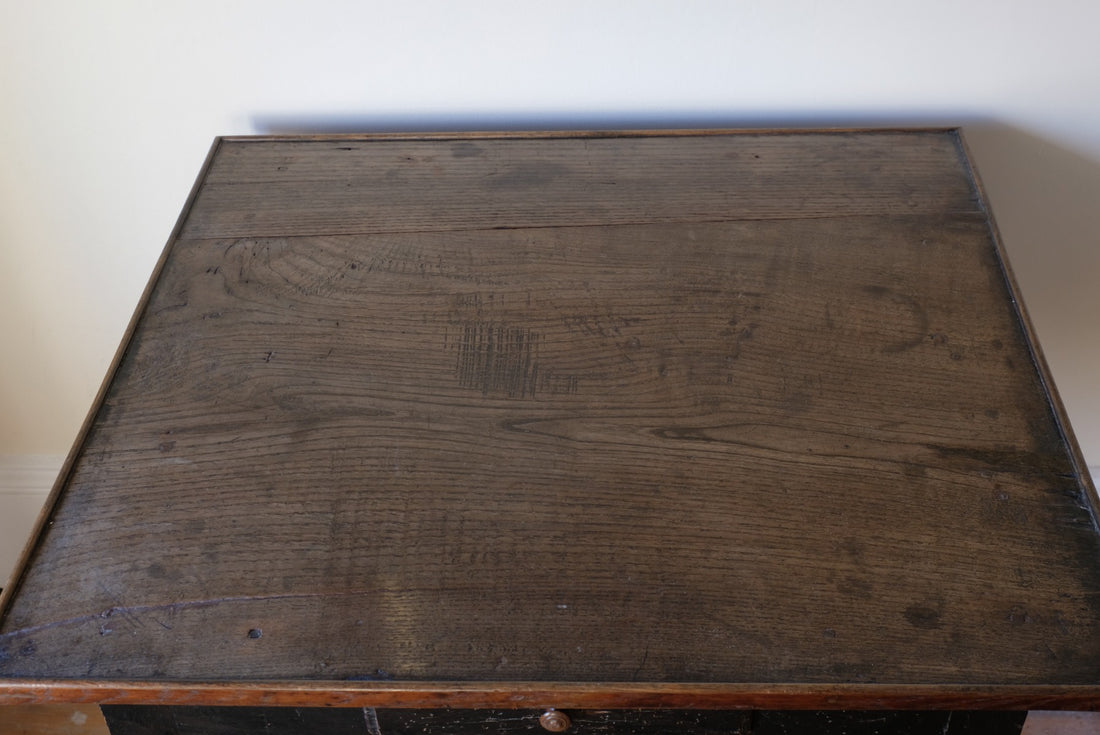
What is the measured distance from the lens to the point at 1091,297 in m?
1.15

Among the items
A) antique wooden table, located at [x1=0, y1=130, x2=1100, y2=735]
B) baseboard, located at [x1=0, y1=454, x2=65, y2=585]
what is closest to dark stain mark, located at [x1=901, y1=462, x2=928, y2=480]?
antique wooden table, located at [x1=0, y1=130, x2=1100, y2=735]

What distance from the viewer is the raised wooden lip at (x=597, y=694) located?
53 cm

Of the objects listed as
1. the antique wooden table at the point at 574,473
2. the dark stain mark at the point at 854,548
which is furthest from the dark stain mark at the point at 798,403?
the dark stain mark at the point at 854,548

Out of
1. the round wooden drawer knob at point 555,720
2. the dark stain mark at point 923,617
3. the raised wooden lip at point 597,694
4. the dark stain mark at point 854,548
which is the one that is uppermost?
the dark stain mark at point 854,548

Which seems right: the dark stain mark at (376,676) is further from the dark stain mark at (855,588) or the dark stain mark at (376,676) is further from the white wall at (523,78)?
the white wall at (523,78)

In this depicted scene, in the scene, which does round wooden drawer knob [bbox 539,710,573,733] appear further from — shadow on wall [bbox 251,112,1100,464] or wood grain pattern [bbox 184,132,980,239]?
shadow on wall [bbox 251,112,1100,464]

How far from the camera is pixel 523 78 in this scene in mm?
956

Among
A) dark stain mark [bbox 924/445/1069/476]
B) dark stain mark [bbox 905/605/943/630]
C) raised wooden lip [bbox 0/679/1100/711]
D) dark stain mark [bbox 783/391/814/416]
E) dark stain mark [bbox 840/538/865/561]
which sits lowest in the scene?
raised wooden lip [bbox 0/679/1100/711]

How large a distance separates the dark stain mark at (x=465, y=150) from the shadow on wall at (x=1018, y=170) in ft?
0.21

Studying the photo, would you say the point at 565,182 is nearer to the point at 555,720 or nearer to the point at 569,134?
the point at 569,134

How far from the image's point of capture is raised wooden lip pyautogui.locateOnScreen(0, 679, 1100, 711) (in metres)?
0.53

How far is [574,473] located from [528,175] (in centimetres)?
36

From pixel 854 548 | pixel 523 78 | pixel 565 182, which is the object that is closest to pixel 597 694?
pixel 854 548

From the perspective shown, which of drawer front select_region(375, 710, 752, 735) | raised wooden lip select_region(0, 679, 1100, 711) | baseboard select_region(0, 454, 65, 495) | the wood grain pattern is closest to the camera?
raised wooden lip select_region(0, 679, 1100, 711)
